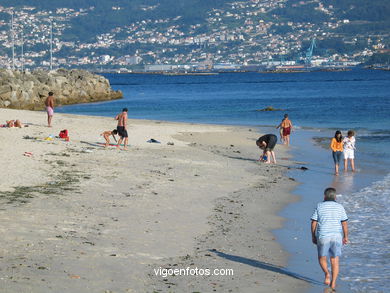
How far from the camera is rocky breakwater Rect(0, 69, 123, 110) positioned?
172ft

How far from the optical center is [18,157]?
18766 millimetres

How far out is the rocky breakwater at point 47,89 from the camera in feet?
172

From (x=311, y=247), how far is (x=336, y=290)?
2.22 meters

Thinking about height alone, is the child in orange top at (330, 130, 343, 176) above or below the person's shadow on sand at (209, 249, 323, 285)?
above

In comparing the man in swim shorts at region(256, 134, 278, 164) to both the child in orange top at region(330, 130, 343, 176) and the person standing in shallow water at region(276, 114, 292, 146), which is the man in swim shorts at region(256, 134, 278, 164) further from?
the person standing in shallow water at region(276, 114, 292, 146)

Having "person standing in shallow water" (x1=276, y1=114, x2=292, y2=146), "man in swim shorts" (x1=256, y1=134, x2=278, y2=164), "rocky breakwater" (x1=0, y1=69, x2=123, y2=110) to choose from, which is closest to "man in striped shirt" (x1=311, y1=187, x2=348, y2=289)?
"man in swim shorts" (x1=256, y1=134, x2=278, y2=164)

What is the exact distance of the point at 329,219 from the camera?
940 centimetres

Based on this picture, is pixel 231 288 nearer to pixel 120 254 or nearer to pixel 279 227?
pixel 120 254

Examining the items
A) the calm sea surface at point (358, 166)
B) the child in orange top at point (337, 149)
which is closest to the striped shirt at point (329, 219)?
the calm sea surface at point (358, 166)

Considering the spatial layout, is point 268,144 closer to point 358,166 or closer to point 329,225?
point 358,166

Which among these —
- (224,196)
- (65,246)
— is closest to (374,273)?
(65,246)

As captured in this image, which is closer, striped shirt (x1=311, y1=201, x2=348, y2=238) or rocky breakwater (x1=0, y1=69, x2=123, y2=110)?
striped shirt (x1=311, y1=201, x2=348, y2=238)

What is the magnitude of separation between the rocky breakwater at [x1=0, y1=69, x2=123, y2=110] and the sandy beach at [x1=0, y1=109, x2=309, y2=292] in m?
30.1

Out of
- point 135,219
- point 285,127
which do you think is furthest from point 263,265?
point 285,127
